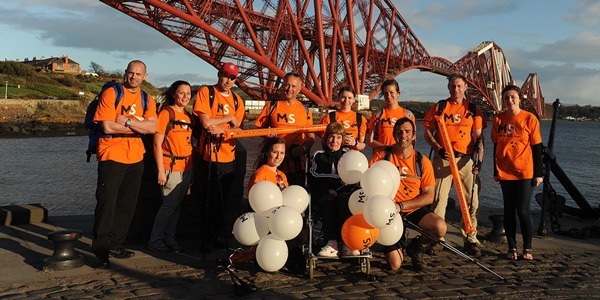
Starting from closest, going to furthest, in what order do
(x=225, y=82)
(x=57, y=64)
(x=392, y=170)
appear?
1. (x=392, y=170)
2. (x=225, y=82)
3. (x=57, y=64)

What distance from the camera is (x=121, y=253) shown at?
4.43 metres

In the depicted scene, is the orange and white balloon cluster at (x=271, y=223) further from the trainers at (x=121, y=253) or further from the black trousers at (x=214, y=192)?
the trainers at (x=121, y=253)

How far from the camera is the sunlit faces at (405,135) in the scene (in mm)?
4203

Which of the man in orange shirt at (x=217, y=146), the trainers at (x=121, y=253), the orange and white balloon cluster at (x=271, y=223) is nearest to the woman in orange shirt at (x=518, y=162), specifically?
the orange and white balloon cluster at (x=271, y=223)

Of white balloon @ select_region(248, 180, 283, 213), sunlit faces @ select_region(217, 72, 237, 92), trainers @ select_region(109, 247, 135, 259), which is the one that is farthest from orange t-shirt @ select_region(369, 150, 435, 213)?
trainers @ select_region(109, 247, 135, 259)

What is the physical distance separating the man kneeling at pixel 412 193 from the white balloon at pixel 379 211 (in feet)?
1.34

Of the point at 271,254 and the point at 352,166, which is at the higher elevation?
the point at 352,166

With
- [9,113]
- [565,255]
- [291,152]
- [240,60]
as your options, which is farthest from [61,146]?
[565,255]

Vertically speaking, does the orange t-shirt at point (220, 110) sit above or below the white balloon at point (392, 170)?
above

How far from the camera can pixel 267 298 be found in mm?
3447

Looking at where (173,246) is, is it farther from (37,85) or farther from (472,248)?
(37,85)

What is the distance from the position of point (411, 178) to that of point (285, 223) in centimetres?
131

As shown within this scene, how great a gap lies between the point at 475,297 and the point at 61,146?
24.3 m

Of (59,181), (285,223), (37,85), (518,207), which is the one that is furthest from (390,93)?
(37,85)
